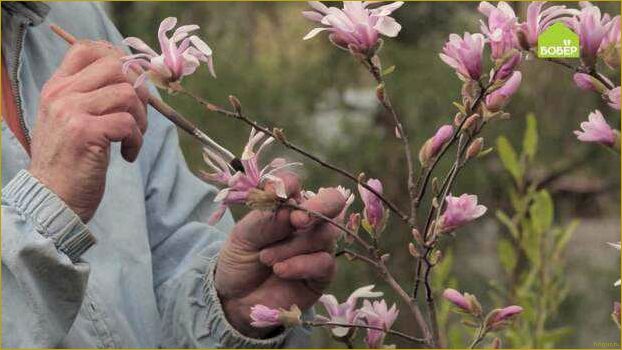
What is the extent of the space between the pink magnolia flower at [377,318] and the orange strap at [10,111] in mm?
594

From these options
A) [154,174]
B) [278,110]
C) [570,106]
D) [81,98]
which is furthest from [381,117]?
[81,98]

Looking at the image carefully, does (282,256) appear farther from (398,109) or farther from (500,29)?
(398,109)

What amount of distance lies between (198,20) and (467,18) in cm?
85

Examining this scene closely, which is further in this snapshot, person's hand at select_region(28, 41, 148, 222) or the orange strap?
the orange strap

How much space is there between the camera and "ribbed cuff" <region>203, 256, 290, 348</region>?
1389 mm

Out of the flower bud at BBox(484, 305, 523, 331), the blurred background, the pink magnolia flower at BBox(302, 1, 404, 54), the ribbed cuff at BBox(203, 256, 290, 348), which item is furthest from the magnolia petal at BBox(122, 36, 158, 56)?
the blurred background

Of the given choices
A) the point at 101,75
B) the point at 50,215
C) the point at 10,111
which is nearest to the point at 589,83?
the point at 101,75

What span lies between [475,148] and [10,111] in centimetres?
72

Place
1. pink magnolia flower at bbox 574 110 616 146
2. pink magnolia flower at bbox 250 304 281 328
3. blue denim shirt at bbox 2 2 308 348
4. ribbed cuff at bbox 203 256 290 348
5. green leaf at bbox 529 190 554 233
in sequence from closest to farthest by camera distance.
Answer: pink magnolia flower at bbox 574 110 616 146
pink magnolia flower at bbox 250 304 281 328
blue denim shirt at bbox 2 2 308 348
ribbed cuff at bbox 203 256 290 348
green leaf at bbox 529 190 554 233

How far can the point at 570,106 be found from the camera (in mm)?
3906

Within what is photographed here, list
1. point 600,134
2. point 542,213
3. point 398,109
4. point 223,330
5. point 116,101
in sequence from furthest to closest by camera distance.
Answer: point 398,109 < point 542,213 < point 223,330 < point 116,101 < point 600,134

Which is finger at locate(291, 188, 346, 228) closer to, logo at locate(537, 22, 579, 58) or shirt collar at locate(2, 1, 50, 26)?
logo at locate(537, 22, 579, 58)

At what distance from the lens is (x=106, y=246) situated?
57.0 inches

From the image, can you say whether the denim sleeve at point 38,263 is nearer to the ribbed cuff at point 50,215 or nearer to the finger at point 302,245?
the ribbed cuff at point 50,215
